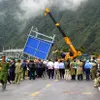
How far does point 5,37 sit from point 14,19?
2183 cm

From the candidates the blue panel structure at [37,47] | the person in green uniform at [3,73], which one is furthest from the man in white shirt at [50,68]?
the person in green uniform at [3,73]

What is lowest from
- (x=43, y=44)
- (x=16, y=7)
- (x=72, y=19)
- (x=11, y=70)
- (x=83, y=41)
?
(x=11, y=70)

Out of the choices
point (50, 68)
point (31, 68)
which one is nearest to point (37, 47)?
point (31, 68)

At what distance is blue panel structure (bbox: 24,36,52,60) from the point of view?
1053 inches

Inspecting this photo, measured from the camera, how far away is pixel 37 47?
88.5ft

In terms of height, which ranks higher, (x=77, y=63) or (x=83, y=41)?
(x=83, y=41)

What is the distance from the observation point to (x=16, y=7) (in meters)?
158

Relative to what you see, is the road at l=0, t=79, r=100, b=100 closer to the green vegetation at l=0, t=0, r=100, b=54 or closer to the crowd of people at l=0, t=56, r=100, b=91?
the crowd of people at l=0, t=56, r=100, b=91

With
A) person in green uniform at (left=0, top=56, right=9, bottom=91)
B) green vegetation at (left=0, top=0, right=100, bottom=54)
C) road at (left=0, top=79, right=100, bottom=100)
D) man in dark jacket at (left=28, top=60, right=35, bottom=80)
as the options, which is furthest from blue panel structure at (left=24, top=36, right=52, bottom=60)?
green vegetation at (left=0, top=0, right=100, bottom=54)

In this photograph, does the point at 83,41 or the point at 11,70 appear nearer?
the point at 11,70

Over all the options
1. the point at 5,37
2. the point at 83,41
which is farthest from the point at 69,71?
the point at 5,37

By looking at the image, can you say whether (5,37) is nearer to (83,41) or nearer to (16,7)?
(83,41)

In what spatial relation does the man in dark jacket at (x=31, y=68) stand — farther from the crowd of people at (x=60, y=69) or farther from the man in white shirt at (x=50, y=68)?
the man in white shirt at (x=50, y=68)

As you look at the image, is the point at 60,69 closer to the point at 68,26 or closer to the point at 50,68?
the point at 50,68
